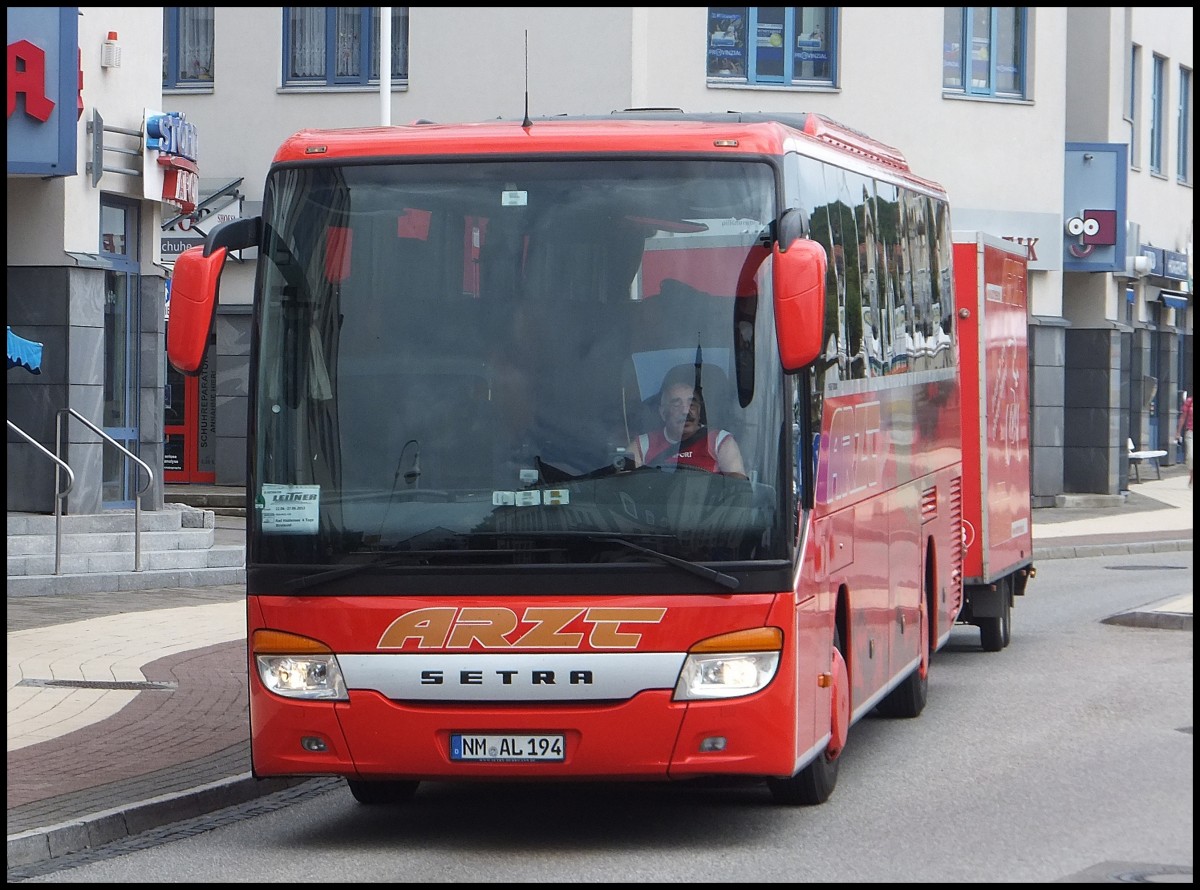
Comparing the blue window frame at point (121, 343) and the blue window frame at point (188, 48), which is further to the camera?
the blue window frame at point (188, 48)

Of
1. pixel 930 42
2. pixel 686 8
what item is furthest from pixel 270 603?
pixel 930 42

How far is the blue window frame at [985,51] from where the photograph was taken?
110 ft

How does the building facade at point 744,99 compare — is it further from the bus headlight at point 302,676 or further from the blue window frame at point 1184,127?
the bus headlight at point 302,676

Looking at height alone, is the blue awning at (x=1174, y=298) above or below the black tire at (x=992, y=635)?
above

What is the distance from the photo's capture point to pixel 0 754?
10.3 metres

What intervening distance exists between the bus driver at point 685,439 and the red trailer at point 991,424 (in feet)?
22.6

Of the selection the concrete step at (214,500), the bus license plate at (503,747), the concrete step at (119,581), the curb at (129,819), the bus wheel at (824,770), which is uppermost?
the bus license plate at (503,747)

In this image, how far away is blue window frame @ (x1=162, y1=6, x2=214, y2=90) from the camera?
34.0 meters

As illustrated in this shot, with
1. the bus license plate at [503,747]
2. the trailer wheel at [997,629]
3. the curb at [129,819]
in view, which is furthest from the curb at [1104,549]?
the bus license plate at [503,747]

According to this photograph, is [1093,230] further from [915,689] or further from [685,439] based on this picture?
[685,439]

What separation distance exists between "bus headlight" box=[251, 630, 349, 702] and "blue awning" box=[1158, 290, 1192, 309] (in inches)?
A: 1483

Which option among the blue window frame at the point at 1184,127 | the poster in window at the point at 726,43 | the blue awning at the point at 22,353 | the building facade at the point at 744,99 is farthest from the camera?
the blue window frame at the point at 1184,127

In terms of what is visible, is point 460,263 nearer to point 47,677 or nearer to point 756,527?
point 756,527

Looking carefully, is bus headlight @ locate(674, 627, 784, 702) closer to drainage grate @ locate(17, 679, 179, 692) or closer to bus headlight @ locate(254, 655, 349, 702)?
bus headlight @ locate(254, 655, 349, 702)
